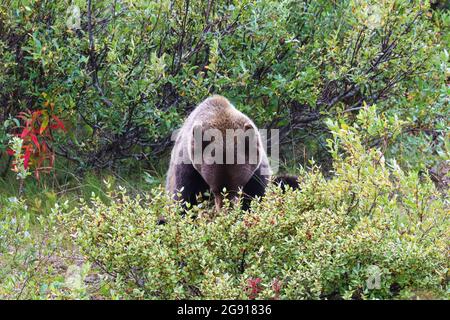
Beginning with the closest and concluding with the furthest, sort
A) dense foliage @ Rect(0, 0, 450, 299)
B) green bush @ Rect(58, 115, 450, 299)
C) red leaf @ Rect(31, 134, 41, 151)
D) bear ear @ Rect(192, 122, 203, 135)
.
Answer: green bush @ Rect(58, 115, 450, 299) → dense foliage @ Rect(0, 0, 450, 299) → bear ear @ Rect(192, 122, 203, 135) → red leaf @ Rect(31, 134, 41, 151)

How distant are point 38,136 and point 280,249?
3.29m

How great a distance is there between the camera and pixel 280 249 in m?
4.60

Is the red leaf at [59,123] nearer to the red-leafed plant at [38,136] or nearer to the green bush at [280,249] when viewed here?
the red-leafed plant at [38,136]

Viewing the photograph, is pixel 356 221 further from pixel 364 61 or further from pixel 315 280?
pixel 364 61

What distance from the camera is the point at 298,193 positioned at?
16.1 ft

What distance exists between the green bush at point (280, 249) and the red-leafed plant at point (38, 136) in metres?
2.01

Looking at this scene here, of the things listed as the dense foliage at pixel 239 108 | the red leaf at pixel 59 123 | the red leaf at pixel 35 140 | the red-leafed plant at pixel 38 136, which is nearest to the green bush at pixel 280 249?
the dense foliage at pixel 239 108

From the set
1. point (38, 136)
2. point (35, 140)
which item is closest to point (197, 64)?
point (38, 136)

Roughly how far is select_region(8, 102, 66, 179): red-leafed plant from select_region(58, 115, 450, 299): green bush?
6.61 feet

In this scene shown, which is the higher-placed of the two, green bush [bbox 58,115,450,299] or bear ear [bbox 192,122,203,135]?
bear ear [bbox 192,122,203,135]

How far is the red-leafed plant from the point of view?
6551 millimetres
